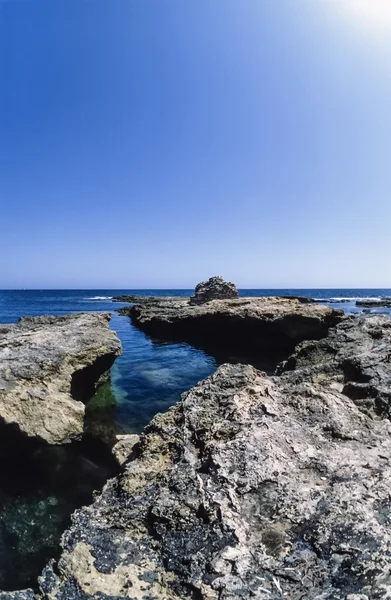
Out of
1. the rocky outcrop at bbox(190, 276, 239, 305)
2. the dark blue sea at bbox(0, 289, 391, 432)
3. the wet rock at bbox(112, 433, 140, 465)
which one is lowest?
the dark blue sea at bbox(0, 289, 391, 432)

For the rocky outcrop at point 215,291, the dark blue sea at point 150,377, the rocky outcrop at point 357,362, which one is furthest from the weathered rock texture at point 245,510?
the rocky outcrop at point 215,291

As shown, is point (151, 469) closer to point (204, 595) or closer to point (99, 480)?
point (204, 595)

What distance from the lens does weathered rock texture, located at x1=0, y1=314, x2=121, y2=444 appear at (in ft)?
25.8

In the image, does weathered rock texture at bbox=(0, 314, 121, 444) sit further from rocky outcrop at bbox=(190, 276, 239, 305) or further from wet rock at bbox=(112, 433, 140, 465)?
rocky outcrop at bbox=(190, 276, 239, 305)

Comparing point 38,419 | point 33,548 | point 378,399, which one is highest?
point 378,399

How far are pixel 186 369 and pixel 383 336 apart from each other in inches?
395

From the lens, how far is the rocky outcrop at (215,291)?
38469mm

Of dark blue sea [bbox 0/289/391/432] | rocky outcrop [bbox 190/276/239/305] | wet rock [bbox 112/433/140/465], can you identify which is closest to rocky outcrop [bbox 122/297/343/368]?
dark blue sea [bbox 0/289/391/432]

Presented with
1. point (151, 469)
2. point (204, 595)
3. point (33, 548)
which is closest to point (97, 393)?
point (33, 548)

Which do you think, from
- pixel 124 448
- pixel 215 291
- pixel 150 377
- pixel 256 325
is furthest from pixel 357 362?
pixel 215 291

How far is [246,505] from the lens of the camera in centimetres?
411

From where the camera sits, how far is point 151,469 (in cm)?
498

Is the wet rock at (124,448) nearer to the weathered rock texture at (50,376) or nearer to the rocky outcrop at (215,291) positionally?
the weathered rock texture at (50,376)

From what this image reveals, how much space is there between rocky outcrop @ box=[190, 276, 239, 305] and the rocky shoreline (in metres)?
31.3
